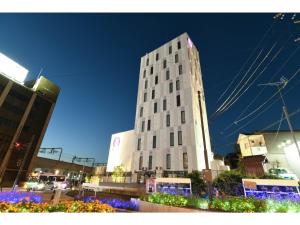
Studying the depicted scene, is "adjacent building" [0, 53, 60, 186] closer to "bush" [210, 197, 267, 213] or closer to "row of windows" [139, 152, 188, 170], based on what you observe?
"row of windows" [139, 152, 188, 170]

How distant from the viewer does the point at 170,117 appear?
27.7 meters

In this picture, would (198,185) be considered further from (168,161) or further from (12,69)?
(12,69)

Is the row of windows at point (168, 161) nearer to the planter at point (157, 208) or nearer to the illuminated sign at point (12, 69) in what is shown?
the planter at point (157, 208)

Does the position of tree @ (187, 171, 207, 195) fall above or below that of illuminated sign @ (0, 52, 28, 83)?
below

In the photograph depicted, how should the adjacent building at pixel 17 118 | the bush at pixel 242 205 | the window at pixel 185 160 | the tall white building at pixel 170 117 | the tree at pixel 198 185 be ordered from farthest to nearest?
1. the adjacent building at pixel 17 118
2. the tall white building at pixel 170 117
3. the window at pixel 185 160
4. the tree at pixel 198 185
5. the bush at pixel 242 205

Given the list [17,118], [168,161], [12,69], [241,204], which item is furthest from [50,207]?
[12,69]

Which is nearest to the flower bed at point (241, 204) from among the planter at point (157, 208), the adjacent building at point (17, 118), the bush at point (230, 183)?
the planter at point (157, 208)

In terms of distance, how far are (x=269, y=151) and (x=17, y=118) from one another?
170ft

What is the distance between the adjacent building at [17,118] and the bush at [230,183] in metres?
33.3

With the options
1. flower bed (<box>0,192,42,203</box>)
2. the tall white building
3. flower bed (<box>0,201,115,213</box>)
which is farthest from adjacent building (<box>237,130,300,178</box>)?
flower bed (<box>0,192,42,203</box>)

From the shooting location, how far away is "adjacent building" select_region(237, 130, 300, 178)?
23.7m

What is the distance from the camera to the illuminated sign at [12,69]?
36938 millimetres

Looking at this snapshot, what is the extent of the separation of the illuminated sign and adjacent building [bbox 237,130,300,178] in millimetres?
46954
